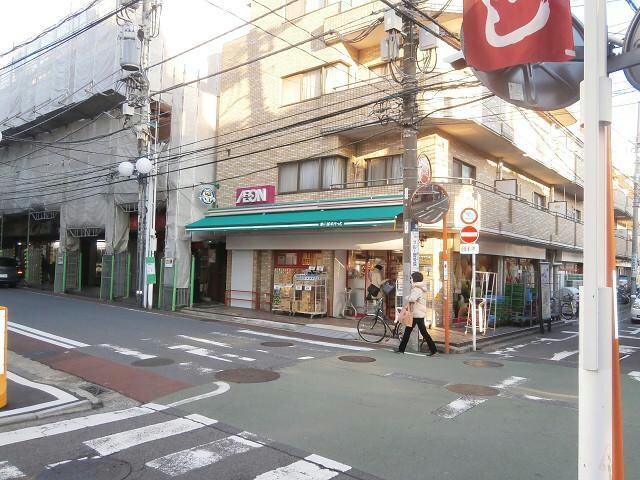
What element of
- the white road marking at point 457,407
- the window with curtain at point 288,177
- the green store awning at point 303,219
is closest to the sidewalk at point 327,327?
the green store awning at point 303,219

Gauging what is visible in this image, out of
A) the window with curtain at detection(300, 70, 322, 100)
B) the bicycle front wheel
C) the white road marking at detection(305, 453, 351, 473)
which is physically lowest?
the white road marking at detection(305, 453, 351, 473)

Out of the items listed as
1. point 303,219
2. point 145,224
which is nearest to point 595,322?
point 303,219

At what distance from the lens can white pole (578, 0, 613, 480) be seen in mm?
2395

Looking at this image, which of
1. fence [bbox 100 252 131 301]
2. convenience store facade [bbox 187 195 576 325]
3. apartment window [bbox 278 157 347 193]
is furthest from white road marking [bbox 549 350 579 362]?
fence [bbox 100 252 131 301]

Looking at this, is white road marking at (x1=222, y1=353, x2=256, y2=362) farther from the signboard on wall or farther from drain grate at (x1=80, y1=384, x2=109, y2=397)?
the signboard on wall

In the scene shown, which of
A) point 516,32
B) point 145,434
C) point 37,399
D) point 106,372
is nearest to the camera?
point 516,32

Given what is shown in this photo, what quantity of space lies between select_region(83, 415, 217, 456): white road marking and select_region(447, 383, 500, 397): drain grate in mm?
3774

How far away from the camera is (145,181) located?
2005cm

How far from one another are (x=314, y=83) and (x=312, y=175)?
3.34 metres

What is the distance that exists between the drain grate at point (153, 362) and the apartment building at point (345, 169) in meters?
7.09

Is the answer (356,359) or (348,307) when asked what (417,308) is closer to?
(356,359)

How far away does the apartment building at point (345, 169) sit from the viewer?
15.3m

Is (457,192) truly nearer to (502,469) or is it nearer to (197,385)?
(197,385)

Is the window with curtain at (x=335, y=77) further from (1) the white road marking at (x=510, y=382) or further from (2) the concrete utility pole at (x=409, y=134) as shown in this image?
(1) the white road marking at (x=510, y=382)
